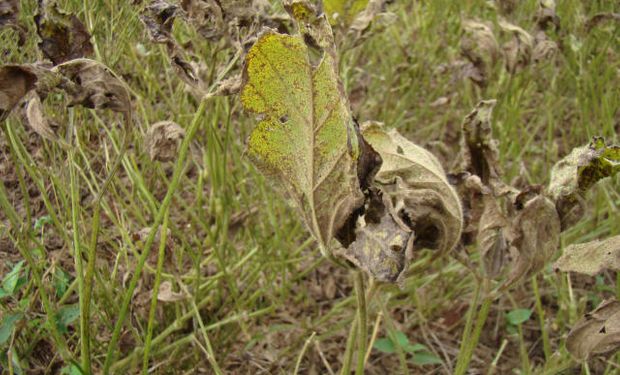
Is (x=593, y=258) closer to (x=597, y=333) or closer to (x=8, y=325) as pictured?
(x=597, y=333)

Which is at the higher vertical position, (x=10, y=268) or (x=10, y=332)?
(x=10, y=332)

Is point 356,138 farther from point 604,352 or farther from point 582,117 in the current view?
point 582,117

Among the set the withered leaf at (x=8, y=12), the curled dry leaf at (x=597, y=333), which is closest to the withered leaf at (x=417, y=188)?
the curled dry leaf at (x=597, y=333)

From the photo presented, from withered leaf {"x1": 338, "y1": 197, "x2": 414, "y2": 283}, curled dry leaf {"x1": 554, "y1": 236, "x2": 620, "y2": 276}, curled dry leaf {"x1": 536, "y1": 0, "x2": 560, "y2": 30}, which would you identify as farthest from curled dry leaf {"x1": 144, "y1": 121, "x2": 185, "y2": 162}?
curled dry leaf {"x1": 536, "y1": 0, "x2": 560, "y2": 30}

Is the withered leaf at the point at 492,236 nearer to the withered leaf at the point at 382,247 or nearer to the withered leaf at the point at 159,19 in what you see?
the withered leaf at the point at 382,247

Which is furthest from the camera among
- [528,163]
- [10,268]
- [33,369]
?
[528,163]

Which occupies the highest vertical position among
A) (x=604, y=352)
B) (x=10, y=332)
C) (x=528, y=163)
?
(x=604, y=352)

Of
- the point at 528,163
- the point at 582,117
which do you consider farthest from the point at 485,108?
the point at 528,163

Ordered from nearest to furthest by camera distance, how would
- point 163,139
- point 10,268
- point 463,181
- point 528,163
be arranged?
point 463,181
point 163,139
point 10,268
point 528,163
